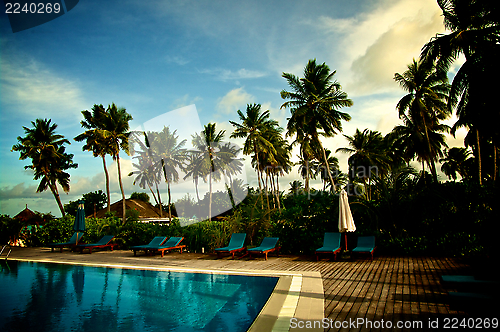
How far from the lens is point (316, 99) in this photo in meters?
23.3

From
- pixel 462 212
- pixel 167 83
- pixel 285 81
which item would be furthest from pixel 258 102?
pixel 462 212

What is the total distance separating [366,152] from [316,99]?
1686 cm

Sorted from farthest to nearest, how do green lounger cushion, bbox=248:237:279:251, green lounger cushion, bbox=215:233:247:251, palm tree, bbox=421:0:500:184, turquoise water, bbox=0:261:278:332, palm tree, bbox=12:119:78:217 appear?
palm tree, bbox=12:119:78:217 → palm tree, bbox=421:0:500:184 → green lounger cushion, bbox=215:233:247:251 → green lounger cushion, bbox=248:237:279:251 → turquoise water, bbox=0:261:278:332

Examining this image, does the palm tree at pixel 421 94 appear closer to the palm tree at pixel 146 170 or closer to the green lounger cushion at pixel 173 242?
the green lounger cushion at pixel 173 242

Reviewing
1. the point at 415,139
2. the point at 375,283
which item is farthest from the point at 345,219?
the point at 415,139

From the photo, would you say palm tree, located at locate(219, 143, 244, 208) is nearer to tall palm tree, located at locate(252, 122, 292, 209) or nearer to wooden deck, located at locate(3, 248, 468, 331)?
tall palm tree, located at locate(252, 122, 292, 209)

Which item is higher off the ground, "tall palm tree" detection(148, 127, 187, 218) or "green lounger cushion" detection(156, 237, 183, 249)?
"tall palm tree" detection(148, 127, 187, 218)

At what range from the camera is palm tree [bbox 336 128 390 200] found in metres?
36.7

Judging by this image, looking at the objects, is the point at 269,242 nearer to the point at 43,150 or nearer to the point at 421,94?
the point at 421,94

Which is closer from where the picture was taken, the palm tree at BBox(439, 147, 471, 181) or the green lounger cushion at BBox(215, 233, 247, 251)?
the green lounger cushion at BBox(215, 233, 247, 251)

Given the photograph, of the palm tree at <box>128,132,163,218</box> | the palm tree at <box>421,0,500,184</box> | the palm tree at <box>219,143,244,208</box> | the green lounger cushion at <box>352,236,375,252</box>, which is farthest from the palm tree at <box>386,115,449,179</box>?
the palm tree at <box>128,132,163,218</box>

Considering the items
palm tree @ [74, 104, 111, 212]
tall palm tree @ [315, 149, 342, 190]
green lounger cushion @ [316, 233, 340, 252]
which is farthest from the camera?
tall palm tree @ [315, 149, 342, 190]

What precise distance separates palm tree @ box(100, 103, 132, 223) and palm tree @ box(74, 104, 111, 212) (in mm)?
397

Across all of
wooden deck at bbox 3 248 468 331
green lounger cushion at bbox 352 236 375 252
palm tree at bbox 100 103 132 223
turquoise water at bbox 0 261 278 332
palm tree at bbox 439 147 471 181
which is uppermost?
palm tree at bbox 100 103 132 223
